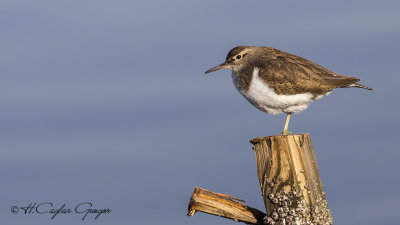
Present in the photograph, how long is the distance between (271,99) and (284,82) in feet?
1.63

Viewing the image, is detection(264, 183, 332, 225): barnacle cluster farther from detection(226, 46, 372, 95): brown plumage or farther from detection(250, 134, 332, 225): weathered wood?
detection(226, 46, 372, 95): brown plumage

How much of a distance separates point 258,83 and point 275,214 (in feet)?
11.8

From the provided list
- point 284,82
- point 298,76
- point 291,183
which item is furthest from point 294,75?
point 291,183

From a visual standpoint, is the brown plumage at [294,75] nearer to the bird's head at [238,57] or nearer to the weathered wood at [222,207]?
the bird's head at [238,57]

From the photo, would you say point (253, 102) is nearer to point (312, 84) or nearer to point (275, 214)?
point (312, 84)

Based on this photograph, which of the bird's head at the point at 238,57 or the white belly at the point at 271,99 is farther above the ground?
the bird's head at the point at 238,57

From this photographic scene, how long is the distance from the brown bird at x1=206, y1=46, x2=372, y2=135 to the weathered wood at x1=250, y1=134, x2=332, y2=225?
247 centimetres

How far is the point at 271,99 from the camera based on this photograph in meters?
10.8

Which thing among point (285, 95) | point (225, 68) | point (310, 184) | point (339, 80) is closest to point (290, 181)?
point (310, 184)

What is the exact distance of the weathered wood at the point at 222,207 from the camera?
28.2 ft

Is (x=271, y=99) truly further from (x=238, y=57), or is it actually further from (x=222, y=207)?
(x=222, y=207)

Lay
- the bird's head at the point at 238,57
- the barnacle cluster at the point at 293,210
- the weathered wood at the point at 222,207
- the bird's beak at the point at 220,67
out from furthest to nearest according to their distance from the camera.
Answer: the bird's beak at the point at 220,67 → the bird's head at the point at 238,57 → the weathered wood at the point at 222,207 → the barnacle cluster at the point at 293,210

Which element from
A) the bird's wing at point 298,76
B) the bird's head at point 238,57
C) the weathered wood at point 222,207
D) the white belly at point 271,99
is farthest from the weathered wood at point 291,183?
the bird's head at point 238,57

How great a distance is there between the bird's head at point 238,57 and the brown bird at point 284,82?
28cm
